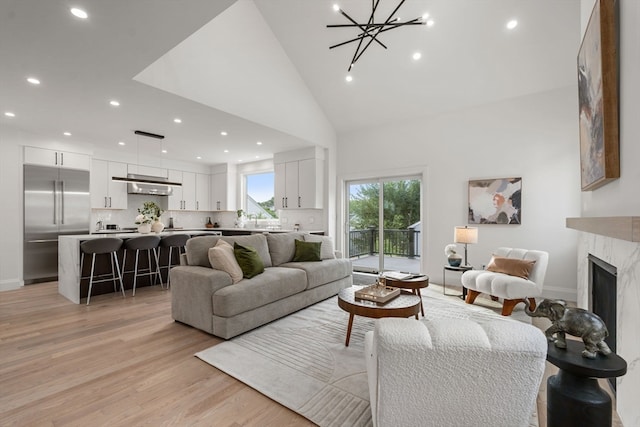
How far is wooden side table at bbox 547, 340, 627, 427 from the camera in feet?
3.47

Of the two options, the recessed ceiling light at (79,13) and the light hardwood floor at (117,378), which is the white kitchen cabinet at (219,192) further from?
the recessed ceiling light at (79,13)

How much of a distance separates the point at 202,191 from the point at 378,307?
6757mm

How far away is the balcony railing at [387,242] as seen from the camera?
5.57 metres

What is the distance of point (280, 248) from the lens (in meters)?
4.22

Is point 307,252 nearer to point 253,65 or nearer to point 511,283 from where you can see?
point 511,283

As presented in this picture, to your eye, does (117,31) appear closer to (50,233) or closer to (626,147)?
(626,147)

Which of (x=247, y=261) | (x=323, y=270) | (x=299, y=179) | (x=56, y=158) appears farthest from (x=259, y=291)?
(x=56, y=158)

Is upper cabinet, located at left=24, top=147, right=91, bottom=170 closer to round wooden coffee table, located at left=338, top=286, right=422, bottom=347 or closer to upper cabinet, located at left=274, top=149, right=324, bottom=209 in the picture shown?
upper cabinet, located at left=274, top=149, right=324, bottom=209

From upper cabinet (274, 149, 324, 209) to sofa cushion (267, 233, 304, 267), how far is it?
177cm

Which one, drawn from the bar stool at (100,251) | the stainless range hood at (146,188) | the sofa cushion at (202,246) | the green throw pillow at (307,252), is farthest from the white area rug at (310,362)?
the stainless range hood at (146,188)

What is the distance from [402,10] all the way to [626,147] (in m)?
3.25

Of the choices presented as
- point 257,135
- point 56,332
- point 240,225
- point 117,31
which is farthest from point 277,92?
point 56,332

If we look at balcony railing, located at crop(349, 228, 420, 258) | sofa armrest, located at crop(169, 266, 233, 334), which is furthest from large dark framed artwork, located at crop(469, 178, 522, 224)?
sofa armrest, located at crop(169, 266, 233, 334)

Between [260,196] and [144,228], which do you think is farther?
[260,196]
